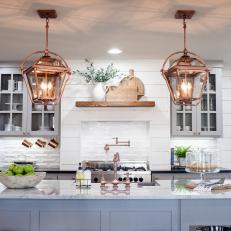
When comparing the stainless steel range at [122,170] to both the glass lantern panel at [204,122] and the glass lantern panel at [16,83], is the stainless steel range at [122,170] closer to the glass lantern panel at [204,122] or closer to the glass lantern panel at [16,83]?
the glass lantern panel at [204,122]

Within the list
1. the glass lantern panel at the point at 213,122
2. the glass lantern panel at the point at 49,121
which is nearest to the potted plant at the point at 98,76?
the glass lantern panel at the point at 49,121

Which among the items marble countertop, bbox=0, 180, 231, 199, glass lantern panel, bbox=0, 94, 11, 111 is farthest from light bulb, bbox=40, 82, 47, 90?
glass lantern panel, bbox=0, 94, 11, 111

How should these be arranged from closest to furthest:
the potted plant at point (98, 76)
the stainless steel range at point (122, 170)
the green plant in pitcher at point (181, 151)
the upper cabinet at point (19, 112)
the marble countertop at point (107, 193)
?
the marble countertop at point (107, 193), the stainless steel range at point (122, 170), the potted plant at point (98, 76), the upper cabinet at point (19, 112), the green plant in pitcher at point (181, 151)

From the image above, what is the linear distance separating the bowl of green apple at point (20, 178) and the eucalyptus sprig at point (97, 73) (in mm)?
2565

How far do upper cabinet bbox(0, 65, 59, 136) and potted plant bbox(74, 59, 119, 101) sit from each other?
2.07 ft

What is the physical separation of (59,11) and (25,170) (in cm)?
150

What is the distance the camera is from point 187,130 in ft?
17.7

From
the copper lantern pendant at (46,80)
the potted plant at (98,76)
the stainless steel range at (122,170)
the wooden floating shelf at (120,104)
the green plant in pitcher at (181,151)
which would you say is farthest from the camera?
the green plant in pitcher at (181,151)

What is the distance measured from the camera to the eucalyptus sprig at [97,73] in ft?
17.4

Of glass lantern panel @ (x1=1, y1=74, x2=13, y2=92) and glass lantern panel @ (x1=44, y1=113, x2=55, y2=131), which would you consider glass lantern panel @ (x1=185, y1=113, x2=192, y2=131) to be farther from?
glass lantern panel @ (x1=1, y1=74, x2=13, y2=92)

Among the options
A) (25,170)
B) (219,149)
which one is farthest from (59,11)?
(219,149)

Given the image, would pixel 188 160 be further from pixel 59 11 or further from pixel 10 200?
pixel 59 11

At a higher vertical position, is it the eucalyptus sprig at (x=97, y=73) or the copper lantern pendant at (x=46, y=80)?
the eucalyptus sprig at (x=97, y=73)

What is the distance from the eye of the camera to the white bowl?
287cm
